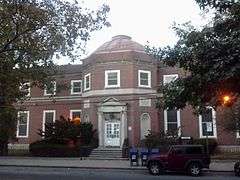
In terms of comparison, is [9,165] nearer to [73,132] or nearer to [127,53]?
[73,132]

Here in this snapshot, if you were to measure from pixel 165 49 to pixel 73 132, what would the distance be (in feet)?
83.0

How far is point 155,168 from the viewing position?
26297 mm

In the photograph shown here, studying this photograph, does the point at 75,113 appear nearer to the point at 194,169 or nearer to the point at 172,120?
the point at 172,120

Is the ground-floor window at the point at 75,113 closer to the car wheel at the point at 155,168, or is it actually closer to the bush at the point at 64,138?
the bush at the point at 64,138

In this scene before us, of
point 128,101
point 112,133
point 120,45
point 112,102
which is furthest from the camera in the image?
point 120,45

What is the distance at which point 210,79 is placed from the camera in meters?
14.5

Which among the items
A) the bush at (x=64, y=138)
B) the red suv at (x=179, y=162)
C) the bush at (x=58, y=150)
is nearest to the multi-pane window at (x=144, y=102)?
the bush at (x=64, y=138)

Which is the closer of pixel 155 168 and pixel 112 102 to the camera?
pixel 155 168

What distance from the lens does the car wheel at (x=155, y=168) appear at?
86.1 feet

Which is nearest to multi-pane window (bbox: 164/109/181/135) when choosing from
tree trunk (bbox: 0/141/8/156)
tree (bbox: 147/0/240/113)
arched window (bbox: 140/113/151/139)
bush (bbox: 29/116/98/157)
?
arched window (bbox: 140/113/151/139)

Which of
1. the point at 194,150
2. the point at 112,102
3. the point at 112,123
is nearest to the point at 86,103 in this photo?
the point at 112,102

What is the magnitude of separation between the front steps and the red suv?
1146 cm

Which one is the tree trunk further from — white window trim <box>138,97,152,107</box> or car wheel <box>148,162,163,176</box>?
car wheel <box>148,162,163,176</box>

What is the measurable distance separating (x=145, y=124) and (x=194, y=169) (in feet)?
56.0
